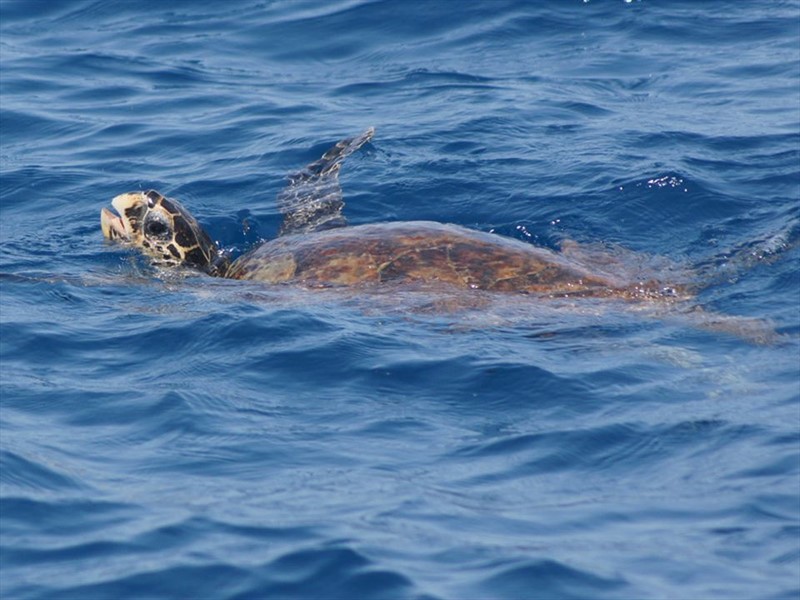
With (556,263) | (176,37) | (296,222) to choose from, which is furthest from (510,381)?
(176,37)

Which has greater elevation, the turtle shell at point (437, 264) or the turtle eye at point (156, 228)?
the turtle eye at point (156, 228)

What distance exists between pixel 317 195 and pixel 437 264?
2334 millimetres

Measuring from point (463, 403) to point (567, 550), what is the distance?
160 cm

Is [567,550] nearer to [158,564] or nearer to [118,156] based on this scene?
[158,564]

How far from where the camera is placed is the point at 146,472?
18.8 feet

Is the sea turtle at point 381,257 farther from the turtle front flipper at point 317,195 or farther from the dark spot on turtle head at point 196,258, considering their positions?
the turtle front flipper at point 317,195

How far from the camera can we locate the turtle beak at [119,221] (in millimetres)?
8898

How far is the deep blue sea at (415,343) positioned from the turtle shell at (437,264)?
0.78 feet

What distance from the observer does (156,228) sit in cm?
891

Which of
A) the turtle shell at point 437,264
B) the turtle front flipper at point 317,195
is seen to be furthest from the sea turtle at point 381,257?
the turtle front flipper at point 317,195

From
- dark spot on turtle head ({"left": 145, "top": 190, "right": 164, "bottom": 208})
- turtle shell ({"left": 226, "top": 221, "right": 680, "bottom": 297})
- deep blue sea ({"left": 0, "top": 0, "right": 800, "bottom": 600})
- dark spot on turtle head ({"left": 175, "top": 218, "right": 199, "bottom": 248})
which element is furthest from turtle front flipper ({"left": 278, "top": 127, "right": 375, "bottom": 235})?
dark spot on turtle head ({"left": 145, "top": 190, "right": 164, "bottom": 208})

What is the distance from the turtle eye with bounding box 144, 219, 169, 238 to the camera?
29.1ft

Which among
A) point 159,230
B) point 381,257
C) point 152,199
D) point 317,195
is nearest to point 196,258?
point 159,230

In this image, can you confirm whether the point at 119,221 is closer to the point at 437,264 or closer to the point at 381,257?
the point at 381,257
